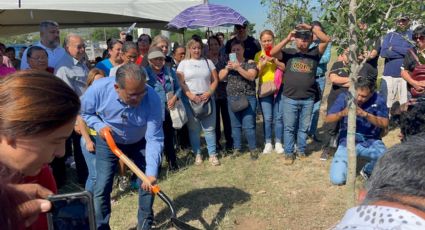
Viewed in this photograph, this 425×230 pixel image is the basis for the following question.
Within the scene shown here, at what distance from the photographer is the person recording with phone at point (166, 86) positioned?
5176 millimetres

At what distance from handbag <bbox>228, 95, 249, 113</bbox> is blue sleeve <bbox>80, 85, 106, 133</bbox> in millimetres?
2459

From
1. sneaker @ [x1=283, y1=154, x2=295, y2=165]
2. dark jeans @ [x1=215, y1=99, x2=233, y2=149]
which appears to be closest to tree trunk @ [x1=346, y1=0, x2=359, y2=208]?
sneaker @ [x1=283, y1=154, x2=295, y2=165]

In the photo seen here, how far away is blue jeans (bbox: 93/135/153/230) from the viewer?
3391mm

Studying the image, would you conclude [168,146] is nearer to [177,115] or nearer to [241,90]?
[177,115]

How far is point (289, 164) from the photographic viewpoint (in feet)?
17.7

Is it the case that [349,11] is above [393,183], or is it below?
above

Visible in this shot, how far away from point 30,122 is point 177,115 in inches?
162

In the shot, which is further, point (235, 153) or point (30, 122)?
point (235, 153)

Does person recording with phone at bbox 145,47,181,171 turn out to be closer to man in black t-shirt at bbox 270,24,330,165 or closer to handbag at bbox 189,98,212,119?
handbag at bbox 189,98,212,119

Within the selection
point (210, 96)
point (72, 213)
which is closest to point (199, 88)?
point (210, 96)

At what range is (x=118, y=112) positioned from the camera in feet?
11.1

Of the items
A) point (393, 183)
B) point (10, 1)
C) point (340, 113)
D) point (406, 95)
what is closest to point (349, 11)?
point (340, 113)

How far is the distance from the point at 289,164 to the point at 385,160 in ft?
14.9

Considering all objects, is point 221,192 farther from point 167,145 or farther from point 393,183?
point 393,183
